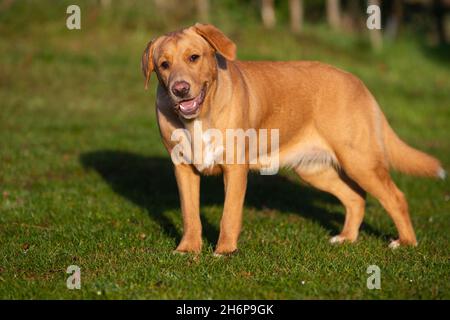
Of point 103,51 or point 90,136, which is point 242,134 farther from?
point 103,51

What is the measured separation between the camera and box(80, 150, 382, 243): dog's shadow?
8828 millimetres

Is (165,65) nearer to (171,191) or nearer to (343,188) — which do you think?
(343,188)

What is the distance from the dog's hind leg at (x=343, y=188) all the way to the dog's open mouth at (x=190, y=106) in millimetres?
Answer: 2154

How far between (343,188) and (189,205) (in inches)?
85.7

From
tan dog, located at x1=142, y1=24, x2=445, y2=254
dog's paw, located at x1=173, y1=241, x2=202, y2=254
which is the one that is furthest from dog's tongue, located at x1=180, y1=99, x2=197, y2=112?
dog's paw, located at x1=173, y1=241, x2=202, y2=254

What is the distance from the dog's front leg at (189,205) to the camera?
677 centimetres

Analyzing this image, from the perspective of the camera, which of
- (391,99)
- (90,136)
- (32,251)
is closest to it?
(32,251)

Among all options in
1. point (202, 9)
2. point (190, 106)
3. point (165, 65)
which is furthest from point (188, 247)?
point (202, 9)

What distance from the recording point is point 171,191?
988cm

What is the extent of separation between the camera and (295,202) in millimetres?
9773

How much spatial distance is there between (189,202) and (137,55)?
12.3 meters

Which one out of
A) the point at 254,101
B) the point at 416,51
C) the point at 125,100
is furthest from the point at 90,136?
the point at 416,51

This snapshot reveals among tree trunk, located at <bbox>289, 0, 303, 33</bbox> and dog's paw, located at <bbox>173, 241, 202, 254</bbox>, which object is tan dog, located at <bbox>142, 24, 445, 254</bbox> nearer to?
dog's paw, located at <bbox>173, 241, 202, 254</bbox>

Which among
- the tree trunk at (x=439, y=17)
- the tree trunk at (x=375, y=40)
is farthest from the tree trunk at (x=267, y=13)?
the tree trunk at (x=439, y=17)
